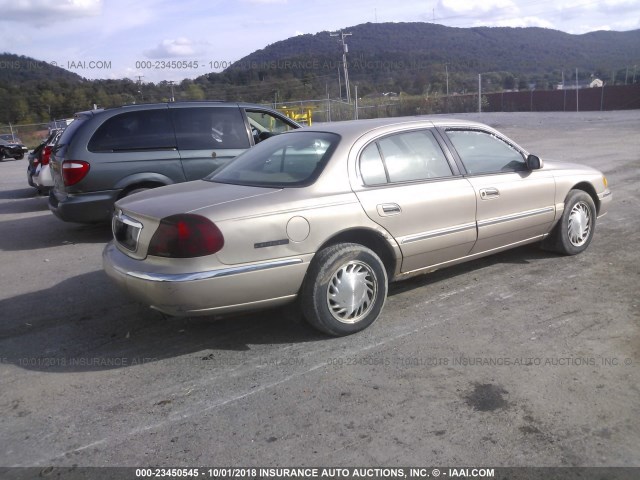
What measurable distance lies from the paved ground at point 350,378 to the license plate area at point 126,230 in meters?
0.74

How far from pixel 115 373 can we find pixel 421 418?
2016 millimetres

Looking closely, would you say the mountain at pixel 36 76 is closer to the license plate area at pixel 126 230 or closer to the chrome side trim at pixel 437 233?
the license plate area at pixel 126 230

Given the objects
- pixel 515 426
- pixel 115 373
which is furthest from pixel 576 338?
pixel 115 373

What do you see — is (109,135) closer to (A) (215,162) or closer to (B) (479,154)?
(A) (215,162)

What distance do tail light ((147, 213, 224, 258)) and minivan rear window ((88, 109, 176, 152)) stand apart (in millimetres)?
4227

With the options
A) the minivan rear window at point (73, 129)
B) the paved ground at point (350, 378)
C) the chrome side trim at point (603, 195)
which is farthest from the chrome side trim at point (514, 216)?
the minivan rear window at point (73, 129)

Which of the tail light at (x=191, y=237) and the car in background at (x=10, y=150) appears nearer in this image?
the tail light at (x=191, y=237)

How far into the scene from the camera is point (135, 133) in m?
7.64

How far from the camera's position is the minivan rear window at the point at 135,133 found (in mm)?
7473

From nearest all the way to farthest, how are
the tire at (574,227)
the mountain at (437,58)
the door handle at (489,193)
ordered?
the door handle at (489,193)
the tire at (574,227)
the mountain at (437,58)

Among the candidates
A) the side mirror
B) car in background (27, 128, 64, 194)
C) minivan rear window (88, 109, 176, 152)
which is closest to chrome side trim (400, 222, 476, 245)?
the side mirror

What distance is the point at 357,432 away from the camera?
3.04 metres

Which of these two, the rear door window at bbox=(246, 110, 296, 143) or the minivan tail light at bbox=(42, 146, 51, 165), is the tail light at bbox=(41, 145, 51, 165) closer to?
the minivan tail light at bbox=(42, 146, 51, 165)

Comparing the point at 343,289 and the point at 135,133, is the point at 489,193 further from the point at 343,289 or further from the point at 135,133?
the point at 135,133
